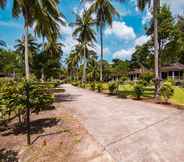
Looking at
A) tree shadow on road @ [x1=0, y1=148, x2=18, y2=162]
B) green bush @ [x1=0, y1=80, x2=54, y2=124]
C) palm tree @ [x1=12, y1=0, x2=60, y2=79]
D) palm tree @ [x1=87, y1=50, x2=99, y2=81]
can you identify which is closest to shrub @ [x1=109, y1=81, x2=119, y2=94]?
palm tree @ [x1=12, y1=0, x2=60, y2=79]

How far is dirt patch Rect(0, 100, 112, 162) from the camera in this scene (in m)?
5.32

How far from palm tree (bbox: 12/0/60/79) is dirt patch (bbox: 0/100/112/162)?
24.0 ft

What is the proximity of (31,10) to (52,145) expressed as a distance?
443 inches

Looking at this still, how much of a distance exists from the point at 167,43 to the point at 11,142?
78.3ft

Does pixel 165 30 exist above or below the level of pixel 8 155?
above

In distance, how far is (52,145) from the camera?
20.5 ft

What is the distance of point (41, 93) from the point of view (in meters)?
7.71

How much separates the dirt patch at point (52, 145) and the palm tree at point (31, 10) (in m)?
7.31

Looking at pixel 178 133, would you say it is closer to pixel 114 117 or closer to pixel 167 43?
pixel 114 117

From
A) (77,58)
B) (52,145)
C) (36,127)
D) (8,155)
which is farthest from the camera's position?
(77,58)

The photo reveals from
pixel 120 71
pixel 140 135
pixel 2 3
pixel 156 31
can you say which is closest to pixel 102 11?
pixel 156 31

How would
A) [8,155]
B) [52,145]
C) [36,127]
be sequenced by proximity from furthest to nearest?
[36,127], [52,145], [8,155]

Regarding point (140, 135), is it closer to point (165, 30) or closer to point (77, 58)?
point (165, 30)

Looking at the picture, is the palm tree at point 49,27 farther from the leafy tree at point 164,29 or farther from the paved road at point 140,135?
the leafy tree at point 164,29
